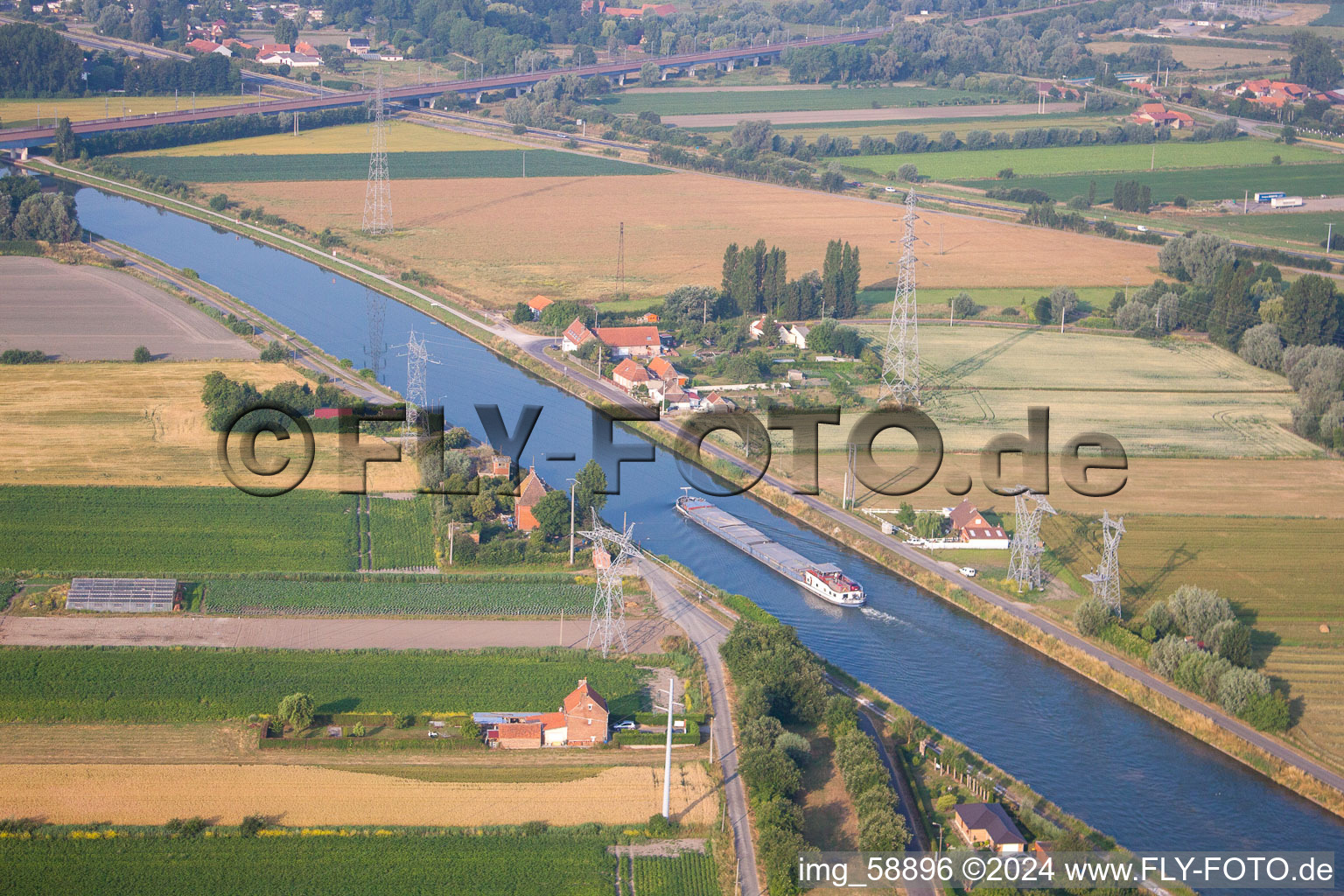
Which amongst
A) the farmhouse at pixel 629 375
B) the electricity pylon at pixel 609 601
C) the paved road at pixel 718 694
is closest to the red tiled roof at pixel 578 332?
the farmhouse at pixel 629 375

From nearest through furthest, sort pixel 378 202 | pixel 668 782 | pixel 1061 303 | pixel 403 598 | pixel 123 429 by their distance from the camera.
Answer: pixel 668 782
pixel 403 598
pixel 123 429
pixel 1061 303
pixel 378 202

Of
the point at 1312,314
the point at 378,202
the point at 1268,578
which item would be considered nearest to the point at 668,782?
the point at 1268,578

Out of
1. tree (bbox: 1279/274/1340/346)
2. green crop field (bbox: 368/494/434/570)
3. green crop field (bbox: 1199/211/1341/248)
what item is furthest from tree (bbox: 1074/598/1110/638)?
green crop field (bbox: 1199/211/1341/248)

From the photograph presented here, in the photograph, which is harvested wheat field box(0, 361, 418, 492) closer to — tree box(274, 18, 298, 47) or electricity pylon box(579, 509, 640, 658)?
electricity pylon box(579, 509, 640, 658)

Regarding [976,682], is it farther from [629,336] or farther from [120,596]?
[629,336]

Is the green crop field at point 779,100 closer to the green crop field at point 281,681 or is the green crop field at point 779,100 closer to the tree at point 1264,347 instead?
the tree at point 1264,347
